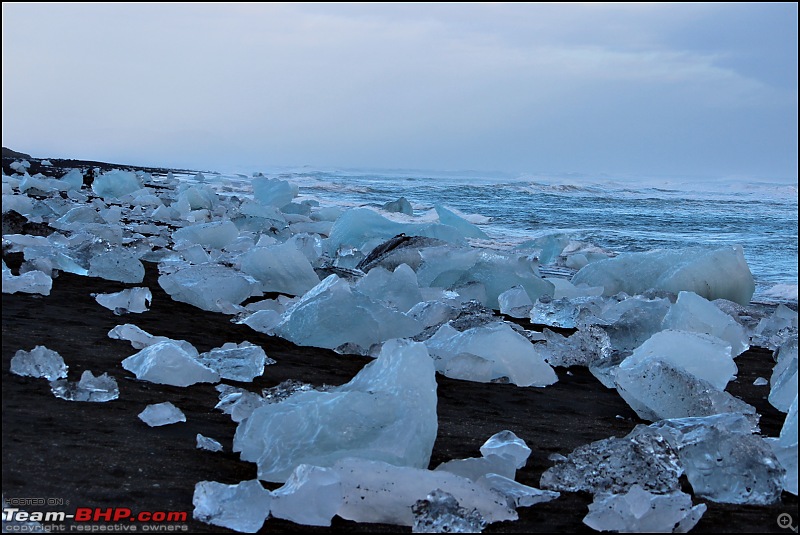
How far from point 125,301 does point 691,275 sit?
3440 millimetres

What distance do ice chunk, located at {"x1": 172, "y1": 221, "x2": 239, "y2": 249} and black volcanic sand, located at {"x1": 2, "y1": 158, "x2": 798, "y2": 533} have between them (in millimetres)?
2708

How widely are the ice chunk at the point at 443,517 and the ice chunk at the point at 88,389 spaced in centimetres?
109

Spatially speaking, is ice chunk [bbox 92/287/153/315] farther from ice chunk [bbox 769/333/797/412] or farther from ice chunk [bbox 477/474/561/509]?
ice chunk [bbox 769/333/797/412]

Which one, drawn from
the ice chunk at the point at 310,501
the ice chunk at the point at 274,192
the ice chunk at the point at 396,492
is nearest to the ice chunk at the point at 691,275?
the ice chunk at the point at 396,492

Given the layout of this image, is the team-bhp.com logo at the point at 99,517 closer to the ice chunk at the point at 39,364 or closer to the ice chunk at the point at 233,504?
the ice chunk at the point at 233,504

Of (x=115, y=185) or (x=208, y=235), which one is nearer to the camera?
(x=208, y=235)

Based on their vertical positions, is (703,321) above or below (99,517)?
above

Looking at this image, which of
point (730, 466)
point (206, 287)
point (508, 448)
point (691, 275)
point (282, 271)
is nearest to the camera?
point (730, 466)

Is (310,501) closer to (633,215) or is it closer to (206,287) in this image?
(206,287)

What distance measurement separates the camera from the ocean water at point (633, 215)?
8.24 meters

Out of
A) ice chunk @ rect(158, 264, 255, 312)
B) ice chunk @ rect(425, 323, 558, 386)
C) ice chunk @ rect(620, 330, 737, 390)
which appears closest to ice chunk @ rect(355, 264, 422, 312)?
ice chunk @ rect(158, 264, 255, 312)

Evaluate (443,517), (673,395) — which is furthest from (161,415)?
(673,395)

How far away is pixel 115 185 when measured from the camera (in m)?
11.0

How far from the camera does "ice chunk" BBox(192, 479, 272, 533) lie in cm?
163
